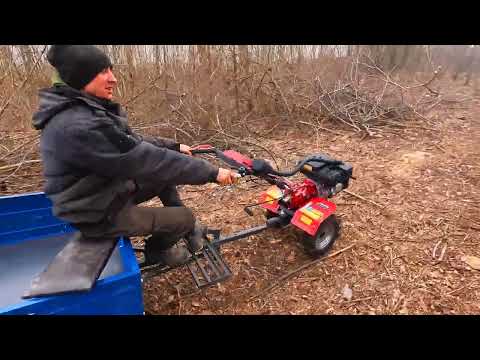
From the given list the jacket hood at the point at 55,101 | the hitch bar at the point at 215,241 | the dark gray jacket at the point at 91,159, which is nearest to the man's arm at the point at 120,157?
the dark gray jacket at the point at 91,159

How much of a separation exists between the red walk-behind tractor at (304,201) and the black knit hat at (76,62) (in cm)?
106

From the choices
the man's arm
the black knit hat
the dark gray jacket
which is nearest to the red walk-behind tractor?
the man's arm

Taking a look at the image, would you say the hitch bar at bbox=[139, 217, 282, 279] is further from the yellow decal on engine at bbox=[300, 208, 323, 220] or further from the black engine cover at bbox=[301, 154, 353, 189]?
the black engine cover at bbox=[301, 154, 353, 189]

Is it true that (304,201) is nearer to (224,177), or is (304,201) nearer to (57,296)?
(224,177)

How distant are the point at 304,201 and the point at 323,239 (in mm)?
413

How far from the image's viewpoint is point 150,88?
6.04 m

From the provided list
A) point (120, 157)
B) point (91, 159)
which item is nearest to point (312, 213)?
point (120, 157)

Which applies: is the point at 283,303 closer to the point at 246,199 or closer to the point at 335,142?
the point at 246,199

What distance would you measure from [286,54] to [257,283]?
514cm

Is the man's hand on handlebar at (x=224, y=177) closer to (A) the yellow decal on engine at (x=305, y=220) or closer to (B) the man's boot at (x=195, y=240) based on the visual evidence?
(B) the man's boot at (x=195, y=240)

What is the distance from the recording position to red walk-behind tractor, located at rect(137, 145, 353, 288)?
2938 millimetres

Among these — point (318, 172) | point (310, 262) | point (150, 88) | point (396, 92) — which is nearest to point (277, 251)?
point (310, 262)

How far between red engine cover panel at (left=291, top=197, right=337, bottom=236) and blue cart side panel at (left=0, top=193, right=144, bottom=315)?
1.45m

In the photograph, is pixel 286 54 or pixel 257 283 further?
pixel 286 54
